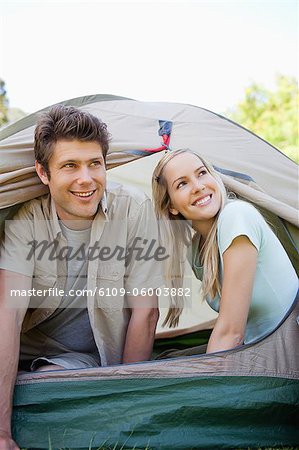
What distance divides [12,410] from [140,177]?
1226mm

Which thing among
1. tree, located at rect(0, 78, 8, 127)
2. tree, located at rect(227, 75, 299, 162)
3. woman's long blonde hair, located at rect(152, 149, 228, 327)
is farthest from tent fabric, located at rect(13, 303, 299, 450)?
tree, located at rect(0, 78, 8, 127)

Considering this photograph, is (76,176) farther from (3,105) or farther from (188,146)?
(3,105)

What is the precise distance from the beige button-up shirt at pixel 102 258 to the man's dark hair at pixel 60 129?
16 centimetres

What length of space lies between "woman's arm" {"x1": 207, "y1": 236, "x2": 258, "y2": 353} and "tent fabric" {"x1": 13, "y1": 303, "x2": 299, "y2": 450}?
4 centimetres

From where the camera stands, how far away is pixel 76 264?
6.52 ft

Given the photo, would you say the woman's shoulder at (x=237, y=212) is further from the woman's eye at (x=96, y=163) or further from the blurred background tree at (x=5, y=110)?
the blurred background tree at (x=5, y=110)

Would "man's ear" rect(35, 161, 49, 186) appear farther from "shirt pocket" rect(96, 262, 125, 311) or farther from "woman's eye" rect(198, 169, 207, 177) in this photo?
"woman's eye" rect(198, 169, 207, 177)

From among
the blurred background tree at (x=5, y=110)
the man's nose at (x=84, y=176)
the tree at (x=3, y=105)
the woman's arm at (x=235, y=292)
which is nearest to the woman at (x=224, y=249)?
the woman's arm at (x=235, y=292)

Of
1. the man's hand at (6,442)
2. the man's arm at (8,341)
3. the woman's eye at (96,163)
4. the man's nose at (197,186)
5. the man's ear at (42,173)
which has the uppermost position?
the woman's eye at (96,163)

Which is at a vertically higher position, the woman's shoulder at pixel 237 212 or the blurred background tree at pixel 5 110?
the woman's shoulder at pixel 237 212

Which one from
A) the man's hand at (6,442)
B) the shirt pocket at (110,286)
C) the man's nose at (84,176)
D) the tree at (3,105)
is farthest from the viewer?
the tree at (3,105)

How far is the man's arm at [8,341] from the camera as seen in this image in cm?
164

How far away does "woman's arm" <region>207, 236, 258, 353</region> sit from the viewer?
5.67 ft

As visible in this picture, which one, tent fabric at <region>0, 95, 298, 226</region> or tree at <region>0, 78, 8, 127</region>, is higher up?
tent fabric at <region>0, 95, 298, 226</region>
